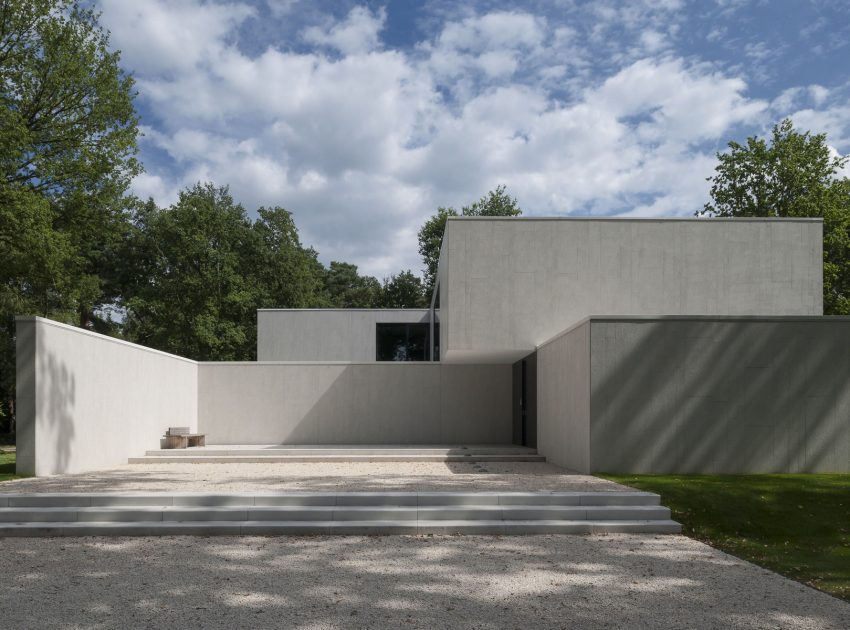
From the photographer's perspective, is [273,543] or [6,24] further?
[6,24]

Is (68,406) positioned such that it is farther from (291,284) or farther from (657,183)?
(291,284)

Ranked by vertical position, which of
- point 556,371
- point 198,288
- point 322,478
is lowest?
point 322,478

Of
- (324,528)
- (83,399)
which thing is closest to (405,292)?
(83,399)

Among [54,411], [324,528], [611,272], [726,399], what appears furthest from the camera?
[611,272]

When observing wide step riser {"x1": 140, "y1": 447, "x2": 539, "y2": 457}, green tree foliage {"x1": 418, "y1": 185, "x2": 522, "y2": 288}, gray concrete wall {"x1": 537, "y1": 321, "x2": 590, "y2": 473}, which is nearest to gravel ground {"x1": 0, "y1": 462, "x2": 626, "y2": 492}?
gray concrete wall {"x1": 537, "y1": 321, "x2": 590, "y2": 473}

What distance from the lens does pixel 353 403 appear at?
18.5 m

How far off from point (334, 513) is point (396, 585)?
2339mm

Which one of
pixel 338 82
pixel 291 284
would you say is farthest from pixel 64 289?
pixel 291 284

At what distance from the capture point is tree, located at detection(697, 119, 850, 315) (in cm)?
2350

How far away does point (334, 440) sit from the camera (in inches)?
727

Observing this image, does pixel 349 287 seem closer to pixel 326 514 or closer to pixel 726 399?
pixel 726 399

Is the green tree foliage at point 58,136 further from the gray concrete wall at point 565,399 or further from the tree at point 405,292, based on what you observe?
the tree at point 405,292

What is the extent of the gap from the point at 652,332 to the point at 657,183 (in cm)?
1018

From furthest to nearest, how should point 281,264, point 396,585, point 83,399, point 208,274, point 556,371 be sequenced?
point 281,264 < point 208,274 < point 556,371 < point 83,399 < point 396,585
